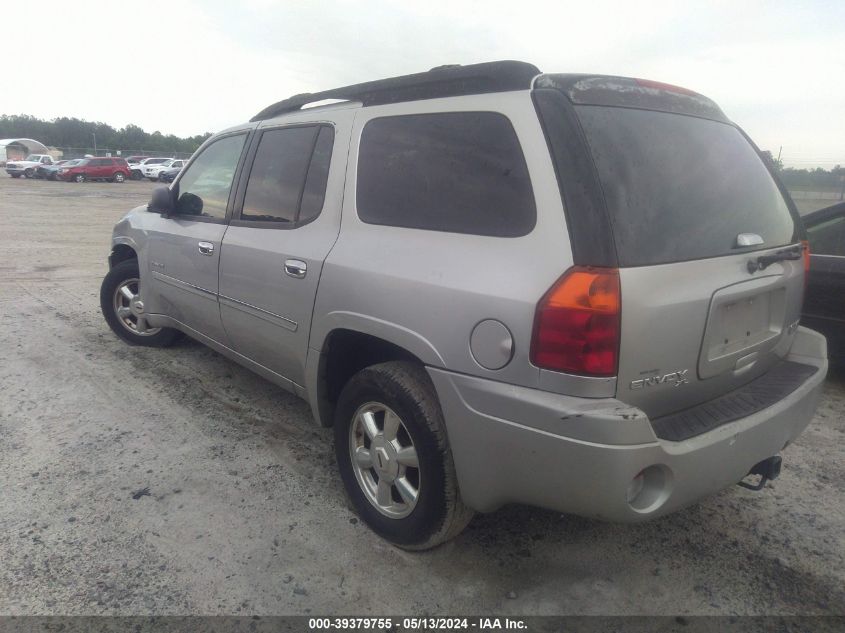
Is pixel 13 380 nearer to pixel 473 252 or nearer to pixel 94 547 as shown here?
pixel 94 547

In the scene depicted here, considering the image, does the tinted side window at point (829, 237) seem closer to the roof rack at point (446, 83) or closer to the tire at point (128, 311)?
the roof rack at point (446, 83)

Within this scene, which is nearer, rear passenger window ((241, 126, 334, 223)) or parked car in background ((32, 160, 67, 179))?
rear passenger window ((241, 126, 334, 223))

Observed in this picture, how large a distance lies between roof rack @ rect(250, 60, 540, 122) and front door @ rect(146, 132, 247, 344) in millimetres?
1048

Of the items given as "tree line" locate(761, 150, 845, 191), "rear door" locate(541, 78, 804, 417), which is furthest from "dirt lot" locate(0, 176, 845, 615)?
"tree line" locate(761, 150, 845, 191)

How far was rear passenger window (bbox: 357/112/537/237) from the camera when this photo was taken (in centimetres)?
212

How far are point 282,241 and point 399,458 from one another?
1279 mm

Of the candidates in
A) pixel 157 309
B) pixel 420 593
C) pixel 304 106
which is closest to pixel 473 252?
pixel 420 593

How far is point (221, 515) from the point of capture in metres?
2.81

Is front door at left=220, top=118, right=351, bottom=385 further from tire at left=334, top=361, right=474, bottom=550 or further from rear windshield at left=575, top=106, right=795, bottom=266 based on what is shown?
rear windshield at left=575, top=106, right=795, bottom=266

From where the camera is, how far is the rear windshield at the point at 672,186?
79.0 inches

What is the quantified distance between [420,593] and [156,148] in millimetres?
79169

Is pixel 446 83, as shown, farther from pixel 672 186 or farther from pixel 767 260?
pixel 767 260

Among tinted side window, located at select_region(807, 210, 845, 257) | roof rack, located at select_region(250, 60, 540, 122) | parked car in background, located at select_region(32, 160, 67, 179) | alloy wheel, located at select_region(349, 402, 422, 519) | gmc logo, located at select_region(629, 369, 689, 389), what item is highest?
roof rack, located at select_region(250, 60, 540, 122)

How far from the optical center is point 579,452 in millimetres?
1901
